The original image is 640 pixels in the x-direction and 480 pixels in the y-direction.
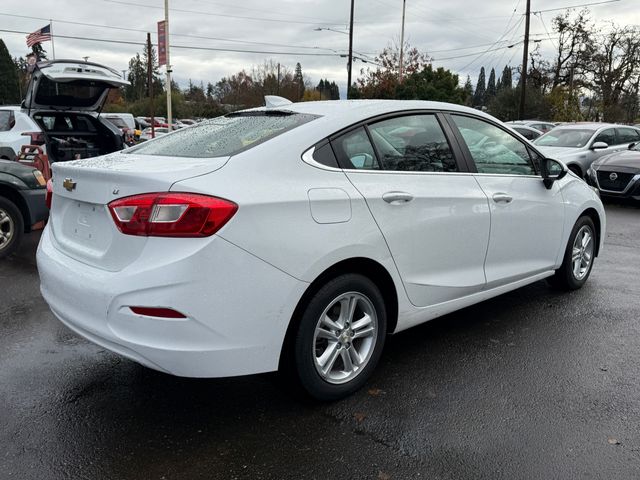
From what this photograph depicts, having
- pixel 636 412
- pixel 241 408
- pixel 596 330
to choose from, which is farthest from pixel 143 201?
pixel 596 330

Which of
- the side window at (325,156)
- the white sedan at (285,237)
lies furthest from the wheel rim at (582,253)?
the side window at (325,156)

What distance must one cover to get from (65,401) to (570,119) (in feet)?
124

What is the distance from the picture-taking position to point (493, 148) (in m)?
4.08

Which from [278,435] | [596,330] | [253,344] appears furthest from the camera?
[596,330]

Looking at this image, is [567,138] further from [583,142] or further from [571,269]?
[571,269]

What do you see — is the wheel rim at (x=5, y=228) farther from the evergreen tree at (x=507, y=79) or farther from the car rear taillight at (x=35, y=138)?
the evergreen tree at (x=507, y=79)

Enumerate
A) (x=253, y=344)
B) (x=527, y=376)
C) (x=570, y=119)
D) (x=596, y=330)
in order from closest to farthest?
1. (x=253, y=344)
2. (x=527, y=376)
3. (x=596, y=330)
4. (x=570, y=119)

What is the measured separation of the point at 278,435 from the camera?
2775 millimetres

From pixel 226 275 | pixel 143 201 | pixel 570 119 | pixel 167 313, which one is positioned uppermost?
pixel 570 119

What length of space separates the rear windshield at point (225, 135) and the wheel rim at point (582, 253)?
3.02 metres

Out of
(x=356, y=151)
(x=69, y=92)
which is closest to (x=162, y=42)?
(x=69, y=92)

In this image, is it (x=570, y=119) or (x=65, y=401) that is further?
(x=570, y=119)

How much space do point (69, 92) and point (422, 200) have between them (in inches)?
304

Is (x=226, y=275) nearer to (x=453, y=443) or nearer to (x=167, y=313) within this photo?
(x=167, y=313)
